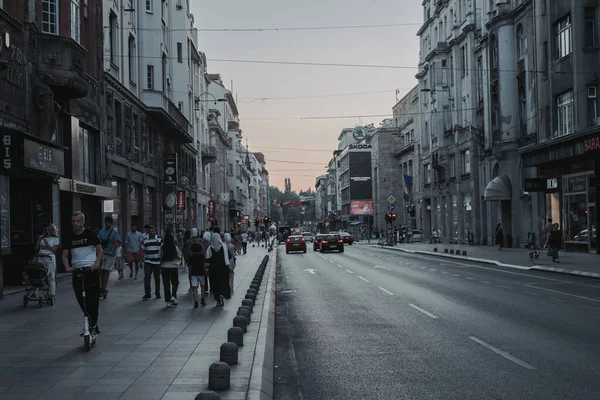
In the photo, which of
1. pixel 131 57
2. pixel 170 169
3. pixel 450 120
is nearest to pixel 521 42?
pixel 450 120

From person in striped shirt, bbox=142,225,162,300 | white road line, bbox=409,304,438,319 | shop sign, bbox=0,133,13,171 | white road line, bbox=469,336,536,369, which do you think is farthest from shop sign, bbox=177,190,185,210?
white road line, bbox=469,336,536,369

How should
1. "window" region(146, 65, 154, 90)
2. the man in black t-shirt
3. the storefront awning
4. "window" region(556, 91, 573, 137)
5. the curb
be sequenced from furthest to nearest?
the storefront awning, "window" region(146, 65, 154, 90), "window" region(556, 91, 573, 137), the man in black t-shirt, the curb

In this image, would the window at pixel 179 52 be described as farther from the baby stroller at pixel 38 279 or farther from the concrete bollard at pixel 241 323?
the concrete bollard at pixel 241 323

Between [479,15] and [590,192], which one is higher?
[479,15]

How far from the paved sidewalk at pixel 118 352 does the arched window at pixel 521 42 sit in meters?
33.8

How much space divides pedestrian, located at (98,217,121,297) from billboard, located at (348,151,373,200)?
103 metres

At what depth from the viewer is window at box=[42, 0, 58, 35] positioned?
2198 cm

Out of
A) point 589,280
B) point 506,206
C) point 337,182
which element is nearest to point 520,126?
point 506,206

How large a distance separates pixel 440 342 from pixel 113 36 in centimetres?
2637

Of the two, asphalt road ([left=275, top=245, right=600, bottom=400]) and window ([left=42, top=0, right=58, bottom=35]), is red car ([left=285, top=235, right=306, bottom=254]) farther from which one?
window ([left=42, top=0, right=58, bottom=35])

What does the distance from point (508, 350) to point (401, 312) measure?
4916 millimetres

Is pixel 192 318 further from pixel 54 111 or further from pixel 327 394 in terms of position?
pixel 54 111

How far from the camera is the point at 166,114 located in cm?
4044

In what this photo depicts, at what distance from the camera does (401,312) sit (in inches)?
579
